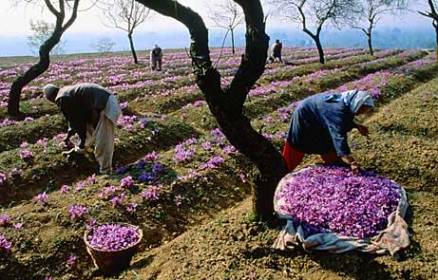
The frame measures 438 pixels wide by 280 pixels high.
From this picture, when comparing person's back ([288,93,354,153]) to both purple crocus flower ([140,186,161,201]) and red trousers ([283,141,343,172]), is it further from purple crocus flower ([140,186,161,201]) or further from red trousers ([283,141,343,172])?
purple crocus flower ([140,186,161,201])

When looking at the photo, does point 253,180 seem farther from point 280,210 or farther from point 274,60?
point 274,60

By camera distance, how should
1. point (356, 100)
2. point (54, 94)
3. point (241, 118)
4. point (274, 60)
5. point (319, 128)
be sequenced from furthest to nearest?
point (274, 60) < point (54, 94) < point (319, 128) < point (356, 100) < point (241, 118)

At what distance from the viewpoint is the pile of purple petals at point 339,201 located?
763cm

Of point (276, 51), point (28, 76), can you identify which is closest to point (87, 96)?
point (28, 76)

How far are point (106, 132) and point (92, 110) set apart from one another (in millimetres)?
618

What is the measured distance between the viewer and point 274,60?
40.7 metres

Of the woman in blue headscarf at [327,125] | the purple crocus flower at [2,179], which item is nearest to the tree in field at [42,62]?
the purple crocus flower at [2,179]

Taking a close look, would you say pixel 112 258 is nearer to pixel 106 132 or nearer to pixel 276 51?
pixel 106 132

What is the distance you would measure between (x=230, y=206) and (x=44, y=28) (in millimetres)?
55307

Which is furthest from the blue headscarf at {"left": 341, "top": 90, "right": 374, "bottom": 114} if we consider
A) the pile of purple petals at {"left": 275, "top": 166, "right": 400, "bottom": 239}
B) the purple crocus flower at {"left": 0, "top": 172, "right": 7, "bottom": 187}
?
the purple crocus flower at {"left": 0, "top": 172, "right": 7, "bottom": 187}

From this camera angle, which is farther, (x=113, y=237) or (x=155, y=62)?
(x=155, y=62)

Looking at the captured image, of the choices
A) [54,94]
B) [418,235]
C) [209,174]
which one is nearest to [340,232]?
[418,235]

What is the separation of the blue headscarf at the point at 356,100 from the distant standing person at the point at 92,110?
538 cm

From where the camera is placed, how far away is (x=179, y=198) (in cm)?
1020
